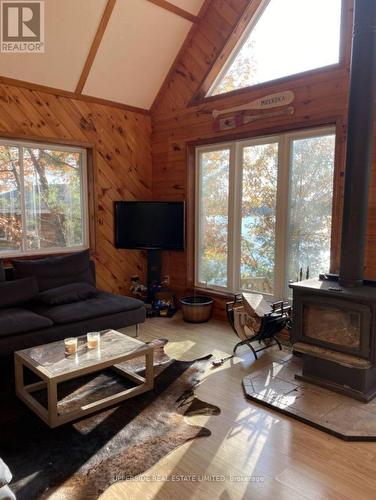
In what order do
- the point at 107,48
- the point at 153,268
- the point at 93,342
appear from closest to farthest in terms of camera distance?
the point at 93,342 → the point at 107,48 → the point at 153,268

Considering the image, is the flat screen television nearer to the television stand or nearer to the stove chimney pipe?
the television stand

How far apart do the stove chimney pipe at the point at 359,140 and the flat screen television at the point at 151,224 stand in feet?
7.42

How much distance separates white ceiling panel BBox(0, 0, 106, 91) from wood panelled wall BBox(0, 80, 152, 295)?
183mm

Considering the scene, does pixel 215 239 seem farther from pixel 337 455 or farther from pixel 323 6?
pixel 337 455

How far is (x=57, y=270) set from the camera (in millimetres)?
4121

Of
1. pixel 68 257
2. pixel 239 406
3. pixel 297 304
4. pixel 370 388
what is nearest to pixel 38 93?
A: pixel 68 257

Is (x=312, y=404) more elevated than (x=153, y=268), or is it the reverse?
(x=153, y=268)

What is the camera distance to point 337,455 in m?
2.19

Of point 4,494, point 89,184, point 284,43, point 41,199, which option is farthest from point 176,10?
point 4,494

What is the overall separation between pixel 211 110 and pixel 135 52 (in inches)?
44.5

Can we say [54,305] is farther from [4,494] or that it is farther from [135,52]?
[135,52]

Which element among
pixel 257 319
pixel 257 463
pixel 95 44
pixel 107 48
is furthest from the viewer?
pixel 107 48

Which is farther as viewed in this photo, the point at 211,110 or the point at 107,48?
the point at 211,110

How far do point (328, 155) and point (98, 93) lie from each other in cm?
287
